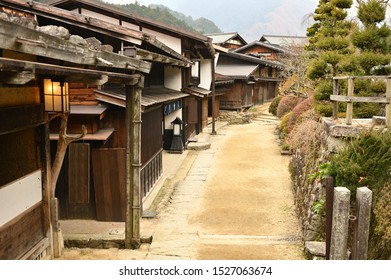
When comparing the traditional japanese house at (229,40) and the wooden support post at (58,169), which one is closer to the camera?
the wooden support post at (58,169)

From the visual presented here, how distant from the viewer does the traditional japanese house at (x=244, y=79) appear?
38.3 meters

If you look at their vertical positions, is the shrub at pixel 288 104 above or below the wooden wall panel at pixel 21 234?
above

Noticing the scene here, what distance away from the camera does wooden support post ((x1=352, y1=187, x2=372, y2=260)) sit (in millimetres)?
5062

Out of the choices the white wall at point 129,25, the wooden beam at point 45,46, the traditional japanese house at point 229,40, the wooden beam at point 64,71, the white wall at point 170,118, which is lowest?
the white wall at point 170,118

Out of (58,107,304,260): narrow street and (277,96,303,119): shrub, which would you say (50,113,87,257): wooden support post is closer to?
(58,107,304,260): narrow street

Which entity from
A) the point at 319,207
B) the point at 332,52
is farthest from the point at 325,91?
the point at 319,207

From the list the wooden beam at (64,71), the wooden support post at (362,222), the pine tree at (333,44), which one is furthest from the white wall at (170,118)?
the wooden support post at (362,222)

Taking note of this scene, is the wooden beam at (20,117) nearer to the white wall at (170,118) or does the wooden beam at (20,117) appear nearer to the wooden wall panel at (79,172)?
the wooden wall panel at (79,172)

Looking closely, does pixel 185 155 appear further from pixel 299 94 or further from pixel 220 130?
pixel 299 94

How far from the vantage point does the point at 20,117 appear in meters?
6.30

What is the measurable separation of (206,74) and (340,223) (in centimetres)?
2312

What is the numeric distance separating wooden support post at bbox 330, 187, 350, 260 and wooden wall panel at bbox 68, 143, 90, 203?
640 centimetres

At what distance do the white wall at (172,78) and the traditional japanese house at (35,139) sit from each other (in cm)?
1154

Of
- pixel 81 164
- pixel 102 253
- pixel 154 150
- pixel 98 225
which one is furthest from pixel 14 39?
pixel 154 150
